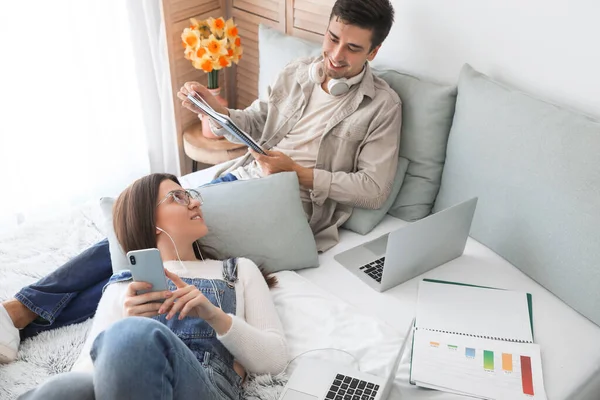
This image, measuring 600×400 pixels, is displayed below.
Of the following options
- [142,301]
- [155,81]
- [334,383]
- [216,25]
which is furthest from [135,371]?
[155,81]

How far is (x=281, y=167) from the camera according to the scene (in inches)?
77.4

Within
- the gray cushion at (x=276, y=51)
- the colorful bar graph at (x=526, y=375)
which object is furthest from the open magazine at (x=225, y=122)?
the colorful bar graph at (x=526, y=375)

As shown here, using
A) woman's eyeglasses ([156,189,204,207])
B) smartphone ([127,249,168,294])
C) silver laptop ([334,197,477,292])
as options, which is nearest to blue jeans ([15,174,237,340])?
woman's eyeglasses ([156,189,204,207])

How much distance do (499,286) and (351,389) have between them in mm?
636

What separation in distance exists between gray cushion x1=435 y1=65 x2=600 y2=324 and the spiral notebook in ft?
0.47

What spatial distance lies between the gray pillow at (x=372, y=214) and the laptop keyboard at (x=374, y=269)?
170 millimetres

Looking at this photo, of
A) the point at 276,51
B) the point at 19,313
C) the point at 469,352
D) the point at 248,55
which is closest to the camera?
the point at 469,352

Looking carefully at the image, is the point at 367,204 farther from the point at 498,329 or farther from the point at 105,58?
the point at 105,58

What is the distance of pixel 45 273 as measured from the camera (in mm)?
1858

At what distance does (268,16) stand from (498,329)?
172 centimetres

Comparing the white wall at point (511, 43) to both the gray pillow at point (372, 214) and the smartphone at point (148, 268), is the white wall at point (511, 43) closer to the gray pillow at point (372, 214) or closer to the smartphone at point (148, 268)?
the gray pillow at point (372, 214)

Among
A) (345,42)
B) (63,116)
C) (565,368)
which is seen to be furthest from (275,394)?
(63,116)

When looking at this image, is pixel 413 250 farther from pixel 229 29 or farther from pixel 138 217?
pixel 229 29

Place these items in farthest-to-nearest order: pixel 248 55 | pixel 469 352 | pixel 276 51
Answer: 1. pixel 248 55
2. pixel 276 51
3. pixel 469 352
